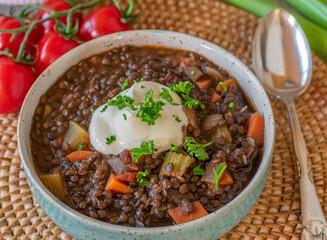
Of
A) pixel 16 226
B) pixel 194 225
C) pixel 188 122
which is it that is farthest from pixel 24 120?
pixel 194 225

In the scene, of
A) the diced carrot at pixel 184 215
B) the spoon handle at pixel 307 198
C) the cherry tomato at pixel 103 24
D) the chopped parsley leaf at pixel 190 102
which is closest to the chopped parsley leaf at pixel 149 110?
the chopped parsley leaf at pixel 190 102

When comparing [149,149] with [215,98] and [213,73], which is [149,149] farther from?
[213,73]

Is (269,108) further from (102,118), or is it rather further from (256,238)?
(102,118)

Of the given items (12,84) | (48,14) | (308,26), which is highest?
(308,26)

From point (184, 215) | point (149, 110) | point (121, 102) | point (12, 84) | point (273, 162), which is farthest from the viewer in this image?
point (12, 84)

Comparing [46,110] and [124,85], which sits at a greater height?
[124,85]

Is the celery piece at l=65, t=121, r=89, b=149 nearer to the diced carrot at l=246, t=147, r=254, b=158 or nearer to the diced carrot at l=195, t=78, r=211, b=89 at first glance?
the diced carrot at l=195, t=78, r=211, b=89

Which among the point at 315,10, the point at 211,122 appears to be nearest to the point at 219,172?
the point at 211,122
